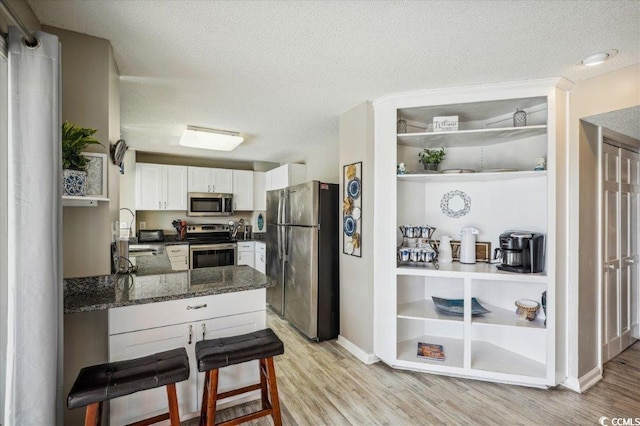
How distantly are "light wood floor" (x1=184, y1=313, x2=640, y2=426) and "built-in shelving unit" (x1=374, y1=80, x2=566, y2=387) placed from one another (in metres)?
0.15

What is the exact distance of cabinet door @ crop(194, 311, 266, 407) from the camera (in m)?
1.93

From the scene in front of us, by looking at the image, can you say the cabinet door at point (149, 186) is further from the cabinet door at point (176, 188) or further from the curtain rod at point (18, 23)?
the curtain rod at point (18, 23)

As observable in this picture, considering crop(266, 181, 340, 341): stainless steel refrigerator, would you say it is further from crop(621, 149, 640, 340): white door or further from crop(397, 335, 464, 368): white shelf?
crop(621, 149, 640, 340): white door

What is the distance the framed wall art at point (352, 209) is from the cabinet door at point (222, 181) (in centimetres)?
301

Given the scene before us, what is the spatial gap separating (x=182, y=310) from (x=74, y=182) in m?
0.91

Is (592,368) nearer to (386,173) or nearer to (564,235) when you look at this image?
(564,235)

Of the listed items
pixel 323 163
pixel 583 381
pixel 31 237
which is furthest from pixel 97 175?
pixel 583 381

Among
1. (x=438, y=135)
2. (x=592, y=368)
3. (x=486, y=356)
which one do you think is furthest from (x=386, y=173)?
(x=592, y=368)

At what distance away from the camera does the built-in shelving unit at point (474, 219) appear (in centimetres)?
237

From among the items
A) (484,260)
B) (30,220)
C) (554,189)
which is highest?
(554,189)

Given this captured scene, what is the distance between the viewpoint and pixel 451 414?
204cm

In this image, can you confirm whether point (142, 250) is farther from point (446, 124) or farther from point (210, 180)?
point (446, 124)

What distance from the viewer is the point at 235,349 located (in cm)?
167

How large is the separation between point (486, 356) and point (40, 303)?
3.09 metres
